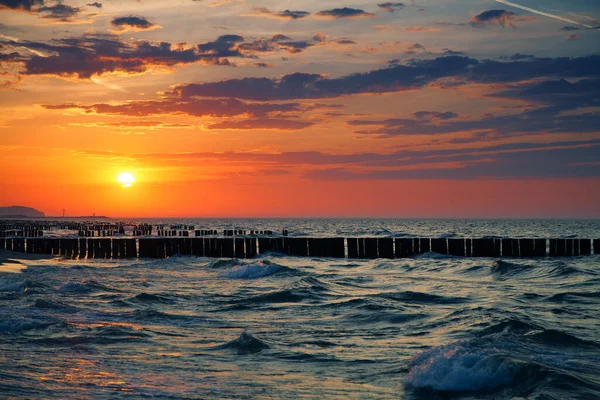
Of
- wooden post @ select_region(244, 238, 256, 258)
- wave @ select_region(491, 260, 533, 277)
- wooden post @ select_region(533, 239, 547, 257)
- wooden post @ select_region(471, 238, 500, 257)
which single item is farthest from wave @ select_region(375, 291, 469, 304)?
wooden post @ select_region(244, 238, 256, 258)

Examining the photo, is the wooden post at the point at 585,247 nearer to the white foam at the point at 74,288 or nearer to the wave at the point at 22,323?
the white foam at the point at 74,288

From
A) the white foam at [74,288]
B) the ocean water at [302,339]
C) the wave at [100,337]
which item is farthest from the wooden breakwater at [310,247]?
the wave at [100,337]

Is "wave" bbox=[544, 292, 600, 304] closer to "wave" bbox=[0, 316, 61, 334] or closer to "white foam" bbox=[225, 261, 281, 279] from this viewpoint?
"white foam" bbox=[225, 261, 281, 279]

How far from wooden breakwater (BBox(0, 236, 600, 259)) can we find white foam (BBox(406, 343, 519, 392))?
86.4ft

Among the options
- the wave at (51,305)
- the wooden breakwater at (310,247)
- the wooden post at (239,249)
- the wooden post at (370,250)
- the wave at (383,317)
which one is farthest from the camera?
the wooden post at (239,249)

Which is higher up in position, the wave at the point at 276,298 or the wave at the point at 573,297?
the wave at the point at 276,298

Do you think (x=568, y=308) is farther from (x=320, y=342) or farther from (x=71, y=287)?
(x=71, y=287)

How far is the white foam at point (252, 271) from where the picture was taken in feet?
86.3

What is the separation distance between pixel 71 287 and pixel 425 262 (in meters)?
18.6

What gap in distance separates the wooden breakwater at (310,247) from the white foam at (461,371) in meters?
26.3

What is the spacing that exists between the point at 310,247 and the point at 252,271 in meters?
11.1

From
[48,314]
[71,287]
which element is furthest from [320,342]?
[71,287]

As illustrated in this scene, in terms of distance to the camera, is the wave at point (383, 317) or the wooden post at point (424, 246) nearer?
the wave at point (383, 317)

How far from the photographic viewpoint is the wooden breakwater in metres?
35.7
